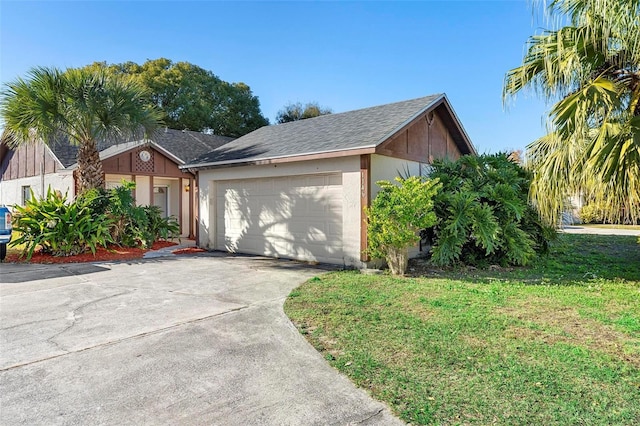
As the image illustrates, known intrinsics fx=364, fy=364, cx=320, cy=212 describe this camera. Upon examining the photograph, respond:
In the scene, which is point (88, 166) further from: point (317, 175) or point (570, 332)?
point (570, 332)

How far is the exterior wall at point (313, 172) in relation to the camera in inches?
324

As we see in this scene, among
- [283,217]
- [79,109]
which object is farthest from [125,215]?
[283,217]

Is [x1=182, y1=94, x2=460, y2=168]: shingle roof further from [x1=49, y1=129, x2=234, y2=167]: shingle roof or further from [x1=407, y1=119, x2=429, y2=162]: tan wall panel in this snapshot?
[x1=49, y1=129, x2=234, y2=167]: shingle roof

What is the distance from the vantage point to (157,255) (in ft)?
35.0

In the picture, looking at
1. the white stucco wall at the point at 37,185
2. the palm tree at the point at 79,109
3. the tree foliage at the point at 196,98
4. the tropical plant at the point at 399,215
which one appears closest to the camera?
the tropical plant at the point at 399,215

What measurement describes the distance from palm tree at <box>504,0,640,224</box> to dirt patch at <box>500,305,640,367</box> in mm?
2013

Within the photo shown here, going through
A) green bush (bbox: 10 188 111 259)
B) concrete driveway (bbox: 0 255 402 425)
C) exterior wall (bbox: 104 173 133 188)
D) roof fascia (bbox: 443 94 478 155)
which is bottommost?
concrete driveway (bbox: 0 255 402 425)

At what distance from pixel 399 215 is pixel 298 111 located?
26.7 m

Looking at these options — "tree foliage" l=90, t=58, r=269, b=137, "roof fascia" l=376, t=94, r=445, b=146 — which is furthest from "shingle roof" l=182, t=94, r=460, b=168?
"tree foliage" l=90, t=58, r=269, b=137

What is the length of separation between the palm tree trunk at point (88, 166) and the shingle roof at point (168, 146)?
106 cm

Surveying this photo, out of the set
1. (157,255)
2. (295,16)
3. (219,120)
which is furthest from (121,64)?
(157,255)

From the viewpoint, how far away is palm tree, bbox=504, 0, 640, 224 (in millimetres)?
5324

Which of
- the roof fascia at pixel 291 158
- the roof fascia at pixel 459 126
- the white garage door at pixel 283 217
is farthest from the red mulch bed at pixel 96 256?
the roof fascia at pixel 459 126

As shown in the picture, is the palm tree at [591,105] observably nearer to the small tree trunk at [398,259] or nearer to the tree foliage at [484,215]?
the tree foliage at [484,215]
